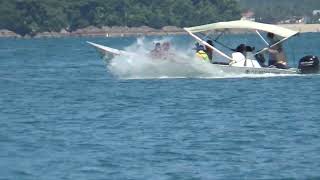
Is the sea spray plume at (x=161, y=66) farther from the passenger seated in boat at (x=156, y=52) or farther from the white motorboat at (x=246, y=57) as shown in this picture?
the white motorboat at (x=246, y=57)

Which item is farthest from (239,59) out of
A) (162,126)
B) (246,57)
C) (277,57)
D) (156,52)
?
(162,126)

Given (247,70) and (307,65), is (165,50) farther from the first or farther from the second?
(307,65)

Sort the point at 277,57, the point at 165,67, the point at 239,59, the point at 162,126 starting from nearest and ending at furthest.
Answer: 1. the point at 162,126
2. the point at 239,59
3. the point at 165,67
4. the point at 277,57

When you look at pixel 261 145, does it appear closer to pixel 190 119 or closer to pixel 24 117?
pixel 190 119

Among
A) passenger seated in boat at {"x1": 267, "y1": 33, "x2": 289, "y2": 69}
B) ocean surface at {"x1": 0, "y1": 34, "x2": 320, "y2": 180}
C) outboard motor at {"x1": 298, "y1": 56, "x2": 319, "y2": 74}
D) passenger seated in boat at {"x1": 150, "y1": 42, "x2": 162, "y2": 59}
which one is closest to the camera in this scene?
ocean surface at {"x1": 0, "y1": 34, "x2": 320, "y2": 180}

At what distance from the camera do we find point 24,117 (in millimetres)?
38625

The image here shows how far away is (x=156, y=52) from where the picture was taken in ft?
178

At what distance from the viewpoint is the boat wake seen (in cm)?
5412

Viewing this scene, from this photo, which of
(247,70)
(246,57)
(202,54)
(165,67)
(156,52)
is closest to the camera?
(202,54)

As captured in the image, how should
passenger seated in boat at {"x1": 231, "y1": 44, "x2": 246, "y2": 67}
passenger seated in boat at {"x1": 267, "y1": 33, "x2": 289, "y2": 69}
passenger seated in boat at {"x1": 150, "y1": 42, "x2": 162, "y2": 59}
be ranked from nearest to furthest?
passenger seated in boat at {"x1": 150, "y1": 42, "x2": 162, "y2": 59} → passenger seated in boat at {"x1": 231, "y1": 44, "x2": 246, "y2": 67} → passenger seated in boat at {"x1": 267, "y1": 33, "x2": 289, "y2": 69}

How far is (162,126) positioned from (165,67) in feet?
64.2

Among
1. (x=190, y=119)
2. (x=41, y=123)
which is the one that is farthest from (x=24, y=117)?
(x=190, y=119)

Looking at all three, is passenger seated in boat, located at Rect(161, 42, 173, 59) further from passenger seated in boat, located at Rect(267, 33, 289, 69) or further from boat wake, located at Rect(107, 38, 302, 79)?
passenger seated in boat, located at Rect(267, 33, 289, 69)

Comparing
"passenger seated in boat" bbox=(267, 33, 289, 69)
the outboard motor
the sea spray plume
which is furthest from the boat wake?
the outboard motor
